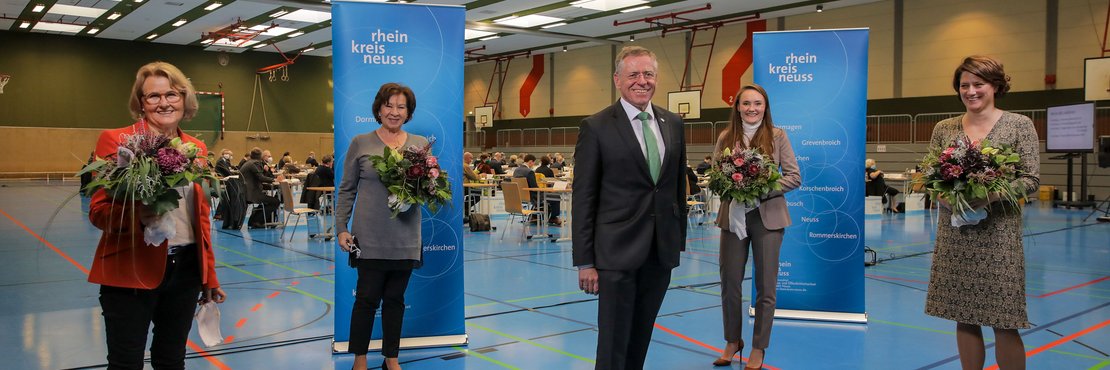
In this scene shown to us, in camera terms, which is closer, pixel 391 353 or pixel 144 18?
pixel 391 353

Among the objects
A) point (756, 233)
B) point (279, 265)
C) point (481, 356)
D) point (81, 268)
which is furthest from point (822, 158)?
point (81, 268)

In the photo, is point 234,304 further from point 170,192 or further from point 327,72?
point 327,72

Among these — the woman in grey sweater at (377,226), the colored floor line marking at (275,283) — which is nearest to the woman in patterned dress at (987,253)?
the woman in grey sweater at (377,226)

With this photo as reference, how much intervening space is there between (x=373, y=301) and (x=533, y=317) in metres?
1.97

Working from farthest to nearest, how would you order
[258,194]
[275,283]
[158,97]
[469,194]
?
[469,194], [258,194], [275,283], [158,97]

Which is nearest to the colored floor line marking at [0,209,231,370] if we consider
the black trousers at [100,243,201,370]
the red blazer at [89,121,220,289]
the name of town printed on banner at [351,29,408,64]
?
the red blazer at [89,121,220,289]

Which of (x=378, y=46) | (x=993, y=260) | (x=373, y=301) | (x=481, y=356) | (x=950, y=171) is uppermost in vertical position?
(x=378, y=46)

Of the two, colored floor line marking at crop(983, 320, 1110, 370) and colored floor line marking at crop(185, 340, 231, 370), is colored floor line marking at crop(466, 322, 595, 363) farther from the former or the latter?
colored floor line marking at crop(983, 320, 1110, 370)

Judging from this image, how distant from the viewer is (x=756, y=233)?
4191mm

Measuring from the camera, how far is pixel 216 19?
23.0 metres

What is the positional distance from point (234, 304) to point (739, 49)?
19692 mm

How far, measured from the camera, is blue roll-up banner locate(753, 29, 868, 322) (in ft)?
17.6

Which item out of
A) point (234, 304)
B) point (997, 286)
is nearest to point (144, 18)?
point (234, 304)

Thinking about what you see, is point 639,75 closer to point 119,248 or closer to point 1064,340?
point 119,248
